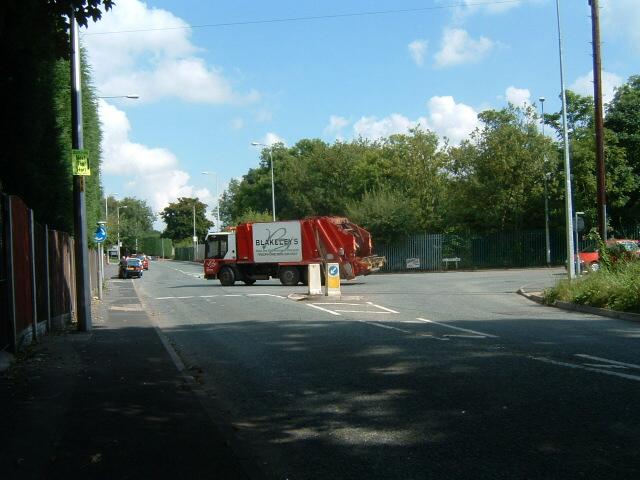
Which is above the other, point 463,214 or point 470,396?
point 463,214

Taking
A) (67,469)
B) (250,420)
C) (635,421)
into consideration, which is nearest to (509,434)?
(635,421)

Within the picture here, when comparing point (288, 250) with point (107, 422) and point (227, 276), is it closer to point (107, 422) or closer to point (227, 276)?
point (227, 276)

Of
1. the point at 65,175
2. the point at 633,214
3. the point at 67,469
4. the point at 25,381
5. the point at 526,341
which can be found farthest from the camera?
the point at 633,214

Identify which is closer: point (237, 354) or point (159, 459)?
point (159, 459)

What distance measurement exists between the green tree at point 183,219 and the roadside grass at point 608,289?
10644cm

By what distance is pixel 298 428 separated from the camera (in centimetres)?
616

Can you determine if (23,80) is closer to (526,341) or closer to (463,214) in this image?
(526,341)

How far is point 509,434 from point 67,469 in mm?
3487

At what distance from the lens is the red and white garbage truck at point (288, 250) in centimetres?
3127

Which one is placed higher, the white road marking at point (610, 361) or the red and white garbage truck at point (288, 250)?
the red and white garbage truck at point (288, 250)

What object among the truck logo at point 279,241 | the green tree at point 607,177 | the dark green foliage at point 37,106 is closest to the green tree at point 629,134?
the green tree at point 607,177

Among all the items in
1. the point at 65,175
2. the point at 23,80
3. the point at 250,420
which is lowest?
the point at 250,420

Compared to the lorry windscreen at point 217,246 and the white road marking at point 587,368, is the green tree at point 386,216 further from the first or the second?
the white road marking at point 587,368

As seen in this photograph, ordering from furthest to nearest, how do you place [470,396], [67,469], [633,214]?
[633,214] → [470,396] → [67,469]
